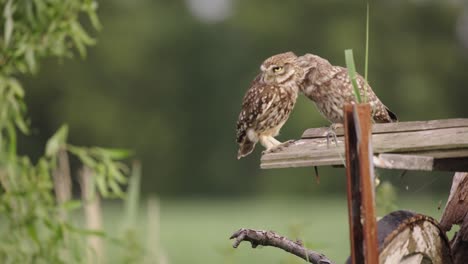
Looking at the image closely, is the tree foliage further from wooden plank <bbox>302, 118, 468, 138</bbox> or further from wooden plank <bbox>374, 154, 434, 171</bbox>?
wooden plank <bbox>374, 154, 434, 171</bbox>

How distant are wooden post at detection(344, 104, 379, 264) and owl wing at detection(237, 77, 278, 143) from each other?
6.85 ft

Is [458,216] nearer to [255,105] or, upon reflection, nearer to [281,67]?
[281,67]

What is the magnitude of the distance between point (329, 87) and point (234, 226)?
2148cm

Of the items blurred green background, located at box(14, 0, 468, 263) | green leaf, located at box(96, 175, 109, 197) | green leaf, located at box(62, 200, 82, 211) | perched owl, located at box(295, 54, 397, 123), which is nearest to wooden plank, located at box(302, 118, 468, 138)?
perched owl, located at box(295, 54, 397, 123)

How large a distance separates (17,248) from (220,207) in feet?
108

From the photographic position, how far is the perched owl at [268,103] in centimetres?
512

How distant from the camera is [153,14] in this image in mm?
57219

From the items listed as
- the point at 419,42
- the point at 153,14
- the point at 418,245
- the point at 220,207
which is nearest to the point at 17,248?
the point at 418,245

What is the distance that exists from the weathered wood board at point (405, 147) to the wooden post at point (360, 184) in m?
0.16

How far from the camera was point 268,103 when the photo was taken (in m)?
5.42

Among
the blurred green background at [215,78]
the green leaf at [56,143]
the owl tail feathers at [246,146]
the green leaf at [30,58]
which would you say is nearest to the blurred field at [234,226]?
the owl tail feathers at [246,146]

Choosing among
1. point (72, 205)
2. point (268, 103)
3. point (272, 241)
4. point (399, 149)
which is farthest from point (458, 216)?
point (72, 205)

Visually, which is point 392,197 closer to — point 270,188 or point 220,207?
point 220,207

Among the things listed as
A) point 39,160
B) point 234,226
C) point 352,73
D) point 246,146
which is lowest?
point 234,226
